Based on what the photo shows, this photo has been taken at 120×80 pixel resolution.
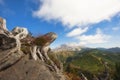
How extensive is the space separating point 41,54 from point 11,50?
603cm

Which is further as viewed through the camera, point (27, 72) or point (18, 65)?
point (18, 65)

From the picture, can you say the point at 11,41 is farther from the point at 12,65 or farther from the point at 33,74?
the point at 33,74

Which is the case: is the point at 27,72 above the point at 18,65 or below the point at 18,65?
below

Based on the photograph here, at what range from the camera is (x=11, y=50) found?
26953mm

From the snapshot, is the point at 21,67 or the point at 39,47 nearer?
the point at 21,67

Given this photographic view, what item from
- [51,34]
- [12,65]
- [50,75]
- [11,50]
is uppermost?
[51,34]

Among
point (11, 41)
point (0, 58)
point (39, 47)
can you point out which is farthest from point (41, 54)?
point (0, 58)

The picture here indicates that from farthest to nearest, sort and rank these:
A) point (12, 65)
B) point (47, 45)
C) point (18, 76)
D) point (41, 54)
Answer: point (47, 45) → point (41, 54) → point (12, 65) → point (18, 76)

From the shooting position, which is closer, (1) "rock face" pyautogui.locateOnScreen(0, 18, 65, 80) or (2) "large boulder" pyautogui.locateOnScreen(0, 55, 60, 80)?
(2) "large boulder" pyautogui.locateOnScreen(0, 55, 60, 80)

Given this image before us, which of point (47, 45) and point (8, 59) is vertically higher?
point (47, 45)

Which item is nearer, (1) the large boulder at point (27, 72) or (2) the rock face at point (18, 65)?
(1) the large boulder at point (27, 72)

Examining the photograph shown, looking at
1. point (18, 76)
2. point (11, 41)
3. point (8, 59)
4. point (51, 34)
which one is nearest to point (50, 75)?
point (18, 76)

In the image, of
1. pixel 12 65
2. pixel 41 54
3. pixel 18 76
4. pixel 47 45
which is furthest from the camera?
pixel 47 45

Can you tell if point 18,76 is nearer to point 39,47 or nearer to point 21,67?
point 21,67
